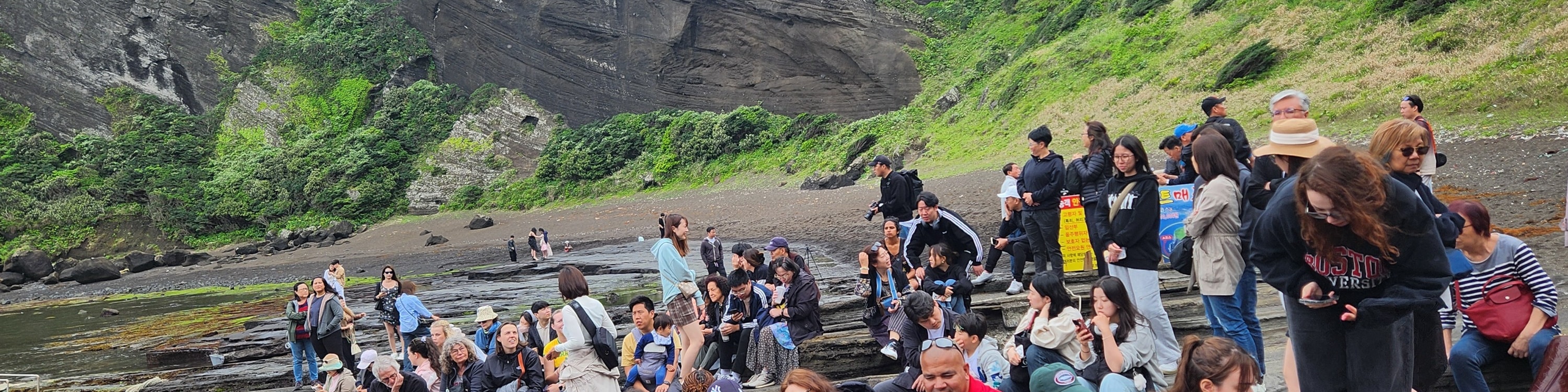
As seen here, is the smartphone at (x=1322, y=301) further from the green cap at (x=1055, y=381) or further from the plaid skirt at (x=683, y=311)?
the plaid skirt at (x=683, y=311)

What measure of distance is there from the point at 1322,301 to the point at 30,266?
136ft

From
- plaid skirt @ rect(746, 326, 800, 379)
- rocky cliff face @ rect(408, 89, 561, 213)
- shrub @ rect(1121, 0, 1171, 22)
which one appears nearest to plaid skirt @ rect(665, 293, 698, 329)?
plaid skirt @ rect(746, 326, 800, 379)

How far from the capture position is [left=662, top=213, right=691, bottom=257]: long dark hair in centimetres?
837

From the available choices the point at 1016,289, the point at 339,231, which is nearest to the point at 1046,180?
the point at 1016,289

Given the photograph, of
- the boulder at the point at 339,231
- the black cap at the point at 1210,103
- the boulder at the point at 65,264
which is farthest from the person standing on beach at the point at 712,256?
the boulder at the point at 65,264

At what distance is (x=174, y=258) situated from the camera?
3412cm

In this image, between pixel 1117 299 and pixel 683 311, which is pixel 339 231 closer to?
pixel 683 311

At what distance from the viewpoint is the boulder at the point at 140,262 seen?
33188mm

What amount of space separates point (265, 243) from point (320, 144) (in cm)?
993

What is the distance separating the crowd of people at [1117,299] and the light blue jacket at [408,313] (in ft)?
0.07

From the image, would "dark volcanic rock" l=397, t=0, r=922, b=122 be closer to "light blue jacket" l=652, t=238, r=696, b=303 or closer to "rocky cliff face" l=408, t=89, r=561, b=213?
"rocky cliff face" l=408, t=89, r=561, b=213

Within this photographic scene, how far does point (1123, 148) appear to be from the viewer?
5.94 m

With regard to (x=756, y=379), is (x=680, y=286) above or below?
above

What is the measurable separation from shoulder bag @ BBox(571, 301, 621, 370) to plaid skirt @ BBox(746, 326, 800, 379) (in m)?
1.21
